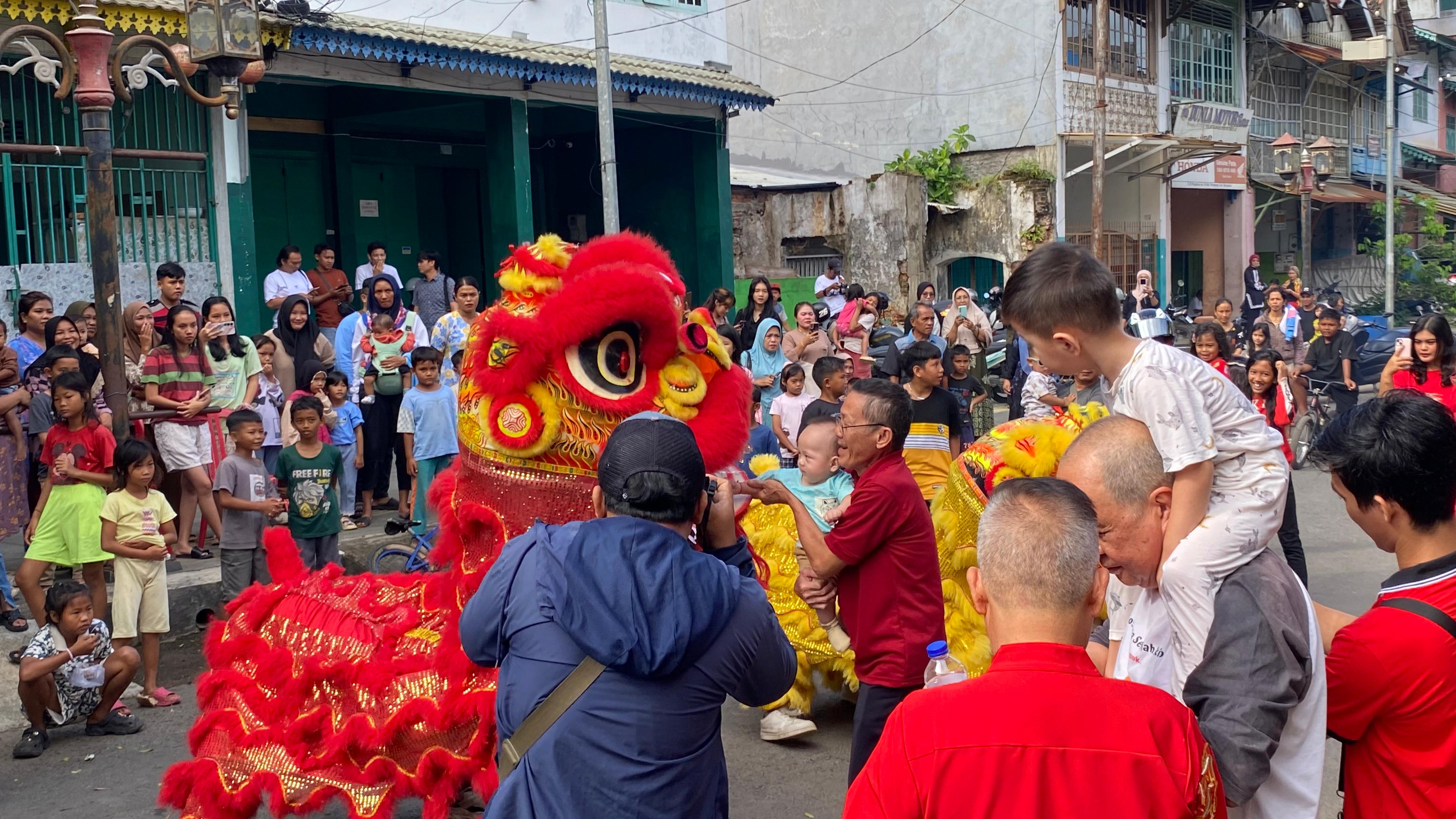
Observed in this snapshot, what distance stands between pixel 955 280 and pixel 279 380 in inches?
630

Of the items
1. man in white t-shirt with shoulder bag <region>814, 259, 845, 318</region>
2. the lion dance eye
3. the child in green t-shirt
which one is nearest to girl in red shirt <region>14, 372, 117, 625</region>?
the child in green t-shirt

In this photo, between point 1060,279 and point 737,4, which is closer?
point 1060,279

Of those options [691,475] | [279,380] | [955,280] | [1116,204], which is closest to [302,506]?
[279,380]

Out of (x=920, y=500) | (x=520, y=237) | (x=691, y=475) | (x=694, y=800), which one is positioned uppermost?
(x=520, y=237)

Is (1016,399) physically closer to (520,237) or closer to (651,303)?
(520,237)

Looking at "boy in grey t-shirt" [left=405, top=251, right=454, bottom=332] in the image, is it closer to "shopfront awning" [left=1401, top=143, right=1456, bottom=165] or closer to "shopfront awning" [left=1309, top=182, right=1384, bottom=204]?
"shopfront awning" [left=1309, top=182, right=1384, bottom=204]

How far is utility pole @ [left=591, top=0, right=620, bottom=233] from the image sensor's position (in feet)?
41.1

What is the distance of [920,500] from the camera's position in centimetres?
414

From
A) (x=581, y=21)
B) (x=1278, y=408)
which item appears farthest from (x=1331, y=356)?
(x=581, y=21)

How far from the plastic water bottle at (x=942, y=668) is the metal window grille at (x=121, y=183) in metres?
8.73

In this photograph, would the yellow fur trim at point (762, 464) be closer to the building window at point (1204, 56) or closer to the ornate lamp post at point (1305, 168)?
the ornate lamp post at point (1305, 168)

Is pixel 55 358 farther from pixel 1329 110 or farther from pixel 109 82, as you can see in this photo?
pixel 1329 110

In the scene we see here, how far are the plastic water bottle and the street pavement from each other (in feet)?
8.49

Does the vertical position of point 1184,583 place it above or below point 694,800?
above
